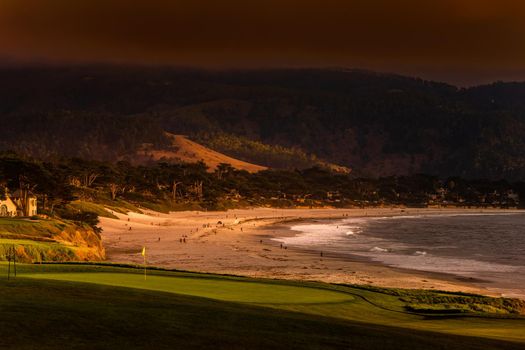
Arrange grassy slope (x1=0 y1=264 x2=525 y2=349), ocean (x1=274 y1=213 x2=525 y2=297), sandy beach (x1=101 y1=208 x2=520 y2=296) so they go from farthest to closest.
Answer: ocean (x1=274 y1=213 x2=525 y2=297) → sandy beach (x1=101 y1=208 x2=520 y2=296) → grassy slope (x1=0 y1=264 x2=525 y2=349)

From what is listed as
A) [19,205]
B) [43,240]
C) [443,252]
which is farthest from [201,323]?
[19,205]

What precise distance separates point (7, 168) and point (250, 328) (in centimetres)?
6133

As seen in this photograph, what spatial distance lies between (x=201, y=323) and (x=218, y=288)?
11510 mm

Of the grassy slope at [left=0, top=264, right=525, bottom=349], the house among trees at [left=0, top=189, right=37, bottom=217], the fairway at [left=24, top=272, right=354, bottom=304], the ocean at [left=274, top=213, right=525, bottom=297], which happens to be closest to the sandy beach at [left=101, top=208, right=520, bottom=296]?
the ocean at [left=274, top=213, right=525, bottom=297]

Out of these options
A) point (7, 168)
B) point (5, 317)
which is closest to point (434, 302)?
point (5, 317)

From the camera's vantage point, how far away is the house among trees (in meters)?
74.2

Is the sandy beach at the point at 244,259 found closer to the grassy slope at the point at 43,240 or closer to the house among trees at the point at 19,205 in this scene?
the grassy slope at the point at 43,240

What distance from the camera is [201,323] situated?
16.7 metres

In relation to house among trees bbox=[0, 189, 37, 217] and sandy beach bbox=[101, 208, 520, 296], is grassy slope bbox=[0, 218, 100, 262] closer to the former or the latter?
sandy beach bbox=[101, 208, 520, 296]

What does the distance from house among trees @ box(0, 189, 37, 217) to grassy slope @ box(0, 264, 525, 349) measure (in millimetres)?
52571

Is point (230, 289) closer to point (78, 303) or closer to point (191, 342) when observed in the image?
point (78, 303)

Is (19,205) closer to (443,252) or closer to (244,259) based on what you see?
(244,259)

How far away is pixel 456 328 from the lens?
2192cm

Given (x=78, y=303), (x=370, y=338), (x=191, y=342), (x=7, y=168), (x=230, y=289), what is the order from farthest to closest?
(x=7, y=168) < (x=230, y=289) < (x=78, y=303) < (x=370, y=338) < (x=191, y=342)
